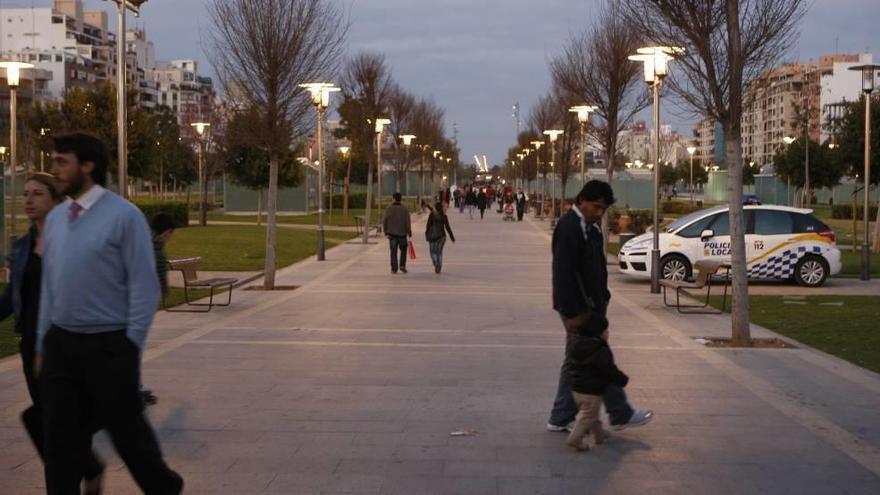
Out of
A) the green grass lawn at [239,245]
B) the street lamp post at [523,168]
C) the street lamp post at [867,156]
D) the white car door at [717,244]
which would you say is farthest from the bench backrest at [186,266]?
the street lamp post at [523,168]

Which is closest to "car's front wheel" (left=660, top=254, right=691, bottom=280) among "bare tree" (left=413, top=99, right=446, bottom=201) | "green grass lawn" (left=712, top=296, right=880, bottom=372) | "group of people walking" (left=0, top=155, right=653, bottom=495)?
"green grass lawn" (left=712, top=296, right=880, bottom=372)

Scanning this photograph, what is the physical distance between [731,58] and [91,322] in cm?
923

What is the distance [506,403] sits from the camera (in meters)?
8.63

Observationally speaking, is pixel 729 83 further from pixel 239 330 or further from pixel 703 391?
pixel 239 330

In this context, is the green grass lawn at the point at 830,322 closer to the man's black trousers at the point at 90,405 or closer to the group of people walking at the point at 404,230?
the group of people walking at the point at 404,230

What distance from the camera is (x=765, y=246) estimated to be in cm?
2019

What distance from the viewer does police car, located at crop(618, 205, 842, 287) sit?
66.3 feet

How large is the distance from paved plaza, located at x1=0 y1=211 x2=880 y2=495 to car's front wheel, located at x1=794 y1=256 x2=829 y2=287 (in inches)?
224

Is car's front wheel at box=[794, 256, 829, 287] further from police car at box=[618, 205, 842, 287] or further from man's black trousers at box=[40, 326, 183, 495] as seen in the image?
man's black trousers at box=[40, 326, 183, 495]

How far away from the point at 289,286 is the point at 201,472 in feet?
43.1

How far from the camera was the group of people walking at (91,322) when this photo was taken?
4.52 m

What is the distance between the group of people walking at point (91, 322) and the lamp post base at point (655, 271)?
1512cm

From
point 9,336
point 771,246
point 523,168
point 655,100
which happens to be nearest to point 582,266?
point 9,336

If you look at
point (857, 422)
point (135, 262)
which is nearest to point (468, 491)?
point (135, 262)
